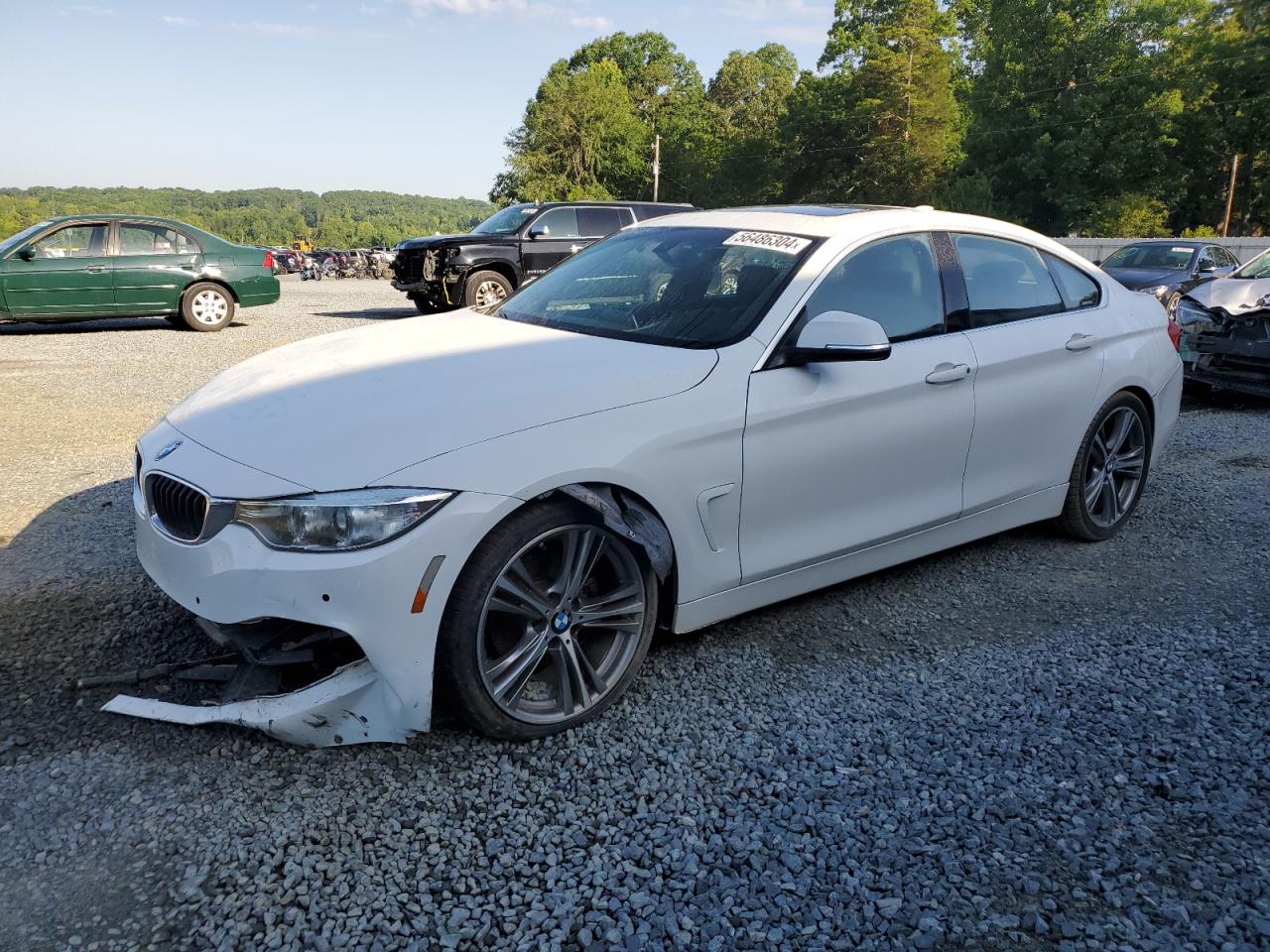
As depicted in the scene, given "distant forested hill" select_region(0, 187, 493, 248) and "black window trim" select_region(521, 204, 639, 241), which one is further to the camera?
"distant forested hill" select_region(0, 187, 493, 248)

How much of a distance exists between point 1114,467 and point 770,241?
7.56 feet

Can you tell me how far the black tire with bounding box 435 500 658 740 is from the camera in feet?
8.80

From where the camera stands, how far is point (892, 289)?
383 cm

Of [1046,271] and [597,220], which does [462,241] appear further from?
[1046,271]

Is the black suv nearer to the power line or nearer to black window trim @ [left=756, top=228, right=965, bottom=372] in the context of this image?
black window trim @ [left=756, top=228, right=965, bottom=372]

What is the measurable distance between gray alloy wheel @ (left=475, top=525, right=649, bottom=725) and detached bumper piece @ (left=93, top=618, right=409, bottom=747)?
0.33 metres

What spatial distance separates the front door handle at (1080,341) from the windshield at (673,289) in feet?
4.95

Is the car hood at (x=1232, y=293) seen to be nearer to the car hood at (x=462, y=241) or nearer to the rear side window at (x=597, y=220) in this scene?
the rear side window at (x=597, y=220)

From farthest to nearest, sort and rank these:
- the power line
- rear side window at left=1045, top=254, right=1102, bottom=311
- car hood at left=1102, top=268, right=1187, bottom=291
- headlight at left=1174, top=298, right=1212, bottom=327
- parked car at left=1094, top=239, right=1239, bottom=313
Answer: the power line, car hood at left=1102, top=268, right=1187, bottom=291, parked car at left=1094, top=239, right=1239, bottom=313, headlight at left=1174, top=298, right=1212, bottom=327, rear side window at left=1045, top=254, right=1102, bottom=311

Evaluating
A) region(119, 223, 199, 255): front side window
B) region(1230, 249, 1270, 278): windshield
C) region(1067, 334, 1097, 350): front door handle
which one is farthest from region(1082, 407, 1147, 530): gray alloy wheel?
region(119, 223, 199, 255): front side window

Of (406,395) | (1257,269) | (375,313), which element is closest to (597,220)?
(375,313)

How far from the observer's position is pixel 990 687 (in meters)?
3.36

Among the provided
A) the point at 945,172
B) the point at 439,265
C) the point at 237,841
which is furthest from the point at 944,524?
the point at 945,172

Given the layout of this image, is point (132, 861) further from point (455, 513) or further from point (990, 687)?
point (990, 687)
